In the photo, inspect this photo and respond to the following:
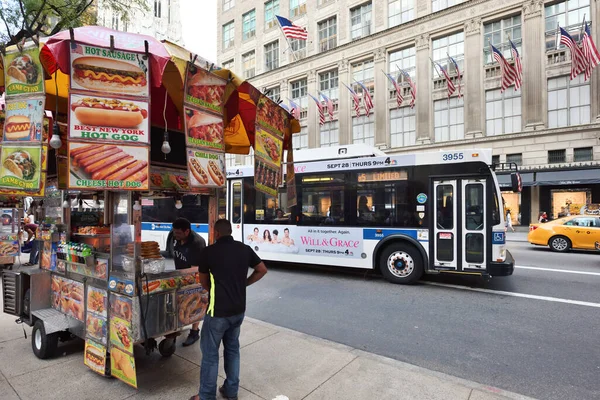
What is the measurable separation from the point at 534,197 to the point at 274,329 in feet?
75.4

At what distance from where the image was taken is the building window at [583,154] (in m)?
19.9

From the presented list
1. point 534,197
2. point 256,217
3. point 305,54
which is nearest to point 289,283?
point 256,217

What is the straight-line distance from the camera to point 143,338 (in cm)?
336

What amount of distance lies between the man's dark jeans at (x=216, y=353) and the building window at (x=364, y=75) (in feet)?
90.1

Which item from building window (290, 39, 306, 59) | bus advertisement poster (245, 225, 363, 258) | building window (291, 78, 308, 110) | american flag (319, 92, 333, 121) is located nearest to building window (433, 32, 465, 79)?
american flag (319, 92, 333, 121)

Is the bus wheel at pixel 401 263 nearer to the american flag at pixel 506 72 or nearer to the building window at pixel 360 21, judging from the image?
the american flag at pixel 506 72

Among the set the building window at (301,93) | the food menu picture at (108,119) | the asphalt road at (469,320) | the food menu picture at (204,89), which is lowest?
the asphalt road at (469,320)

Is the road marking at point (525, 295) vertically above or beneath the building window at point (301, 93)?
beneath

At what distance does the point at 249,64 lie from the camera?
124 feet

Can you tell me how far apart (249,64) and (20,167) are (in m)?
38.2

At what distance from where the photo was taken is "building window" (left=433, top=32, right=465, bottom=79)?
23.9 metres

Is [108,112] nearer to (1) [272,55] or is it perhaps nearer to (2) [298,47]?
(2) [298,47]

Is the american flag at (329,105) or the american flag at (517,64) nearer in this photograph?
the american flag at (517,64)

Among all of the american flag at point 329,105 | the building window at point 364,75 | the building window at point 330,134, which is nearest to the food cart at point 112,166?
the american flag at point 329,105
